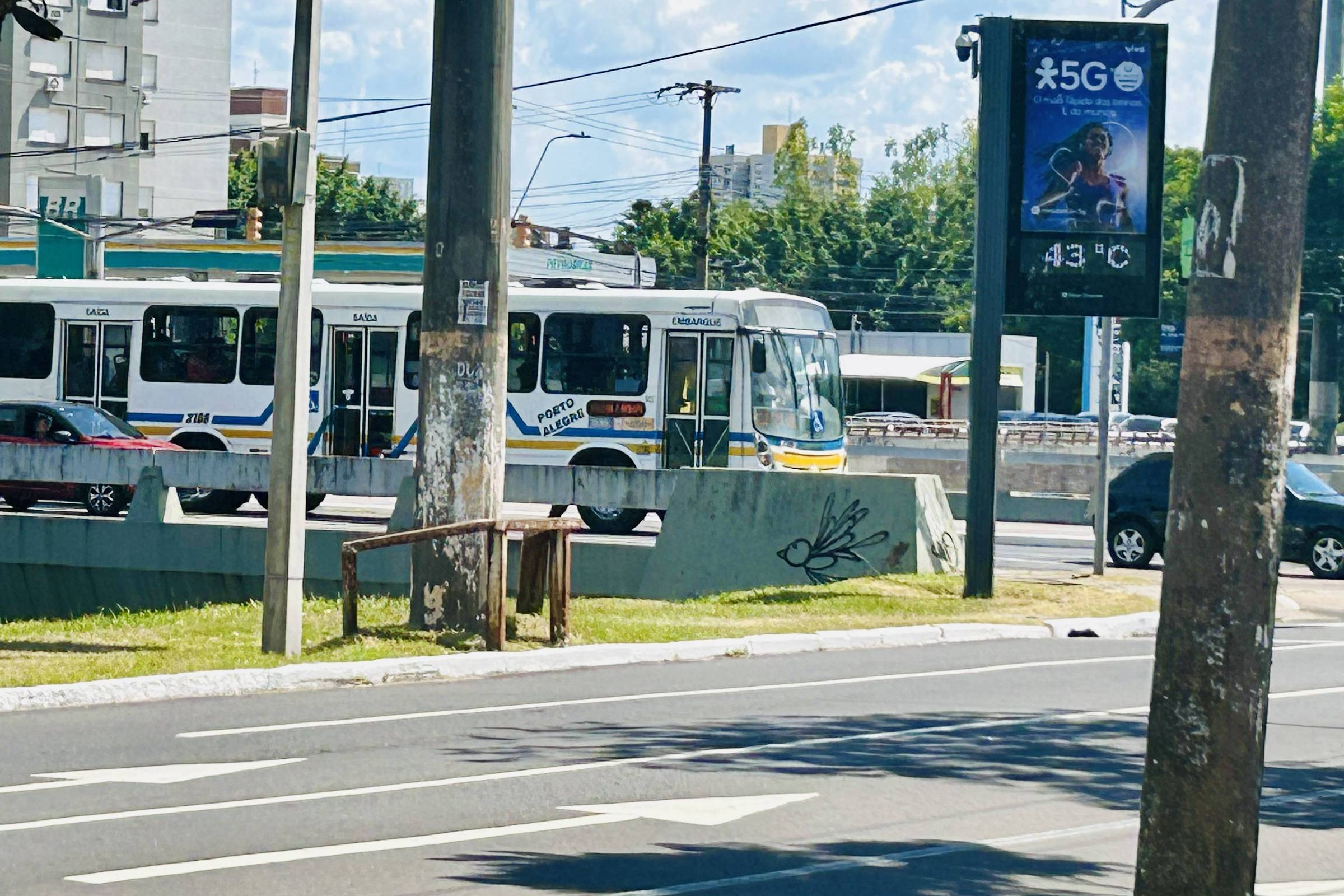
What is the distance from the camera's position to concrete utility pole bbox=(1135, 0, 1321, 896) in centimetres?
519

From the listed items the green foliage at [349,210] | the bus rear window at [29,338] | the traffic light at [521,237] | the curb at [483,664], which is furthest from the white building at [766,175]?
the curb at [483,664]

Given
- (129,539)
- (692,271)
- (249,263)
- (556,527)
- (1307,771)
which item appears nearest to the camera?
(1307,771)

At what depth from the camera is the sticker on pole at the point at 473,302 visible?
45.4 feet

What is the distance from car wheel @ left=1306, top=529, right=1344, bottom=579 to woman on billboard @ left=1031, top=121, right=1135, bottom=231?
24.2 feet

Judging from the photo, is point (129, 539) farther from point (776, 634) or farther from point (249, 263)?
point (249, 263)

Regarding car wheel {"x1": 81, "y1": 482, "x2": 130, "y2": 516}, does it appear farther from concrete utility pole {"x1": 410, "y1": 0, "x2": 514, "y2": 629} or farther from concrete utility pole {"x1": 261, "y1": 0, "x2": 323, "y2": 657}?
concrete utility pole {"x1": 261, "y1": 0, "x2": 323, "y2": 657}

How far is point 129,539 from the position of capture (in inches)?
814

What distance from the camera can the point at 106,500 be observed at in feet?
89.5

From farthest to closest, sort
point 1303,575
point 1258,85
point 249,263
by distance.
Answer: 1. point 249,263
2. point 1303,575
3. point 1258,85

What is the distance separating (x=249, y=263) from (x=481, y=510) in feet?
146

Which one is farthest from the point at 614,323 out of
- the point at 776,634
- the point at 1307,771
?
the point at 1307,771

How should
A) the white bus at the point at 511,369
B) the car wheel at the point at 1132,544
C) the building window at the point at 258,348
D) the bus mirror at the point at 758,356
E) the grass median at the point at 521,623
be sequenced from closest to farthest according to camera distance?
the grass median at the point at 521,623 < the car wheel at the point at 1132,544 < the bus mirror at the point at 758,356 < the white bus at the point at 511,369 < the building window at the point at 258,348

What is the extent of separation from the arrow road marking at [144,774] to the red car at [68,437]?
18.6 m

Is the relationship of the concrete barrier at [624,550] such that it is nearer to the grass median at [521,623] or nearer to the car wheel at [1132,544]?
the grass median at [521,623]
